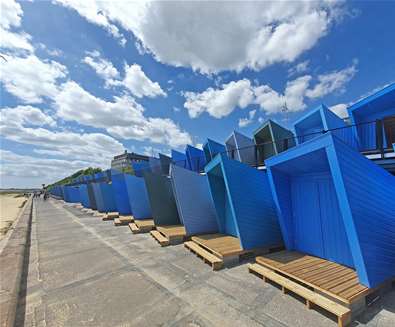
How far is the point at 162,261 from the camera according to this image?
6.94m

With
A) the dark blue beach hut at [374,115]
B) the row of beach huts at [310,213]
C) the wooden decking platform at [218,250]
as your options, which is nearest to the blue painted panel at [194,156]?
the row of beach huts at [310,213]

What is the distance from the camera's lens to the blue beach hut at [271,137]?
1393 centimetres

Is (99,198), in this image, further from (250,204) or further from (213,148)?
(250,204)

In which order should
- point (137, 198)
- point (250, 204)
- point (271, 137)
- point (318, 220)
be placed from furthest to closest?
point (137, 198), point (271, 137), point (250, 204), point (318, 220)

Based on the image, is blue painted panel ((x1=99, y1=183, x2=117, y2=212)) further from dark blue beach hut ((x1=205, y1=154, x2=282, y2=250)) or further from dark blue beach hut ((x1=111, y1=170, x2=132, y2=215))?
dark blue beach hut ((x1=205, y1=154, x2=282, y2=250))

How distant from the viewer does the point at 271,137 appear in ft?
47.0

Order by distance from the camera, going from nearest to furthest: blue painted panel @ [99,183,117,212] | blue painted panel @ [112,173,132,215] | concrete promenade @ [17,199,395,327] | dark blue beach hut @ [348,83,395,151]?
concrete promenade @ [17,199,395,327] < dark blue beach hut @ [348,83,395,151] < blue painted panel @ [112,173,132,215] < blue painted panel @ [99,183,117,212]

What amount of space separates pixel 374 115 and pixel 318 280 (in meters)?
9.75

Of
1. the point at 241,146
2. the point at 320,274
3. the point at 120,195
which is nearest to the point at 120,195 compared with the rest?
the point at 120,195

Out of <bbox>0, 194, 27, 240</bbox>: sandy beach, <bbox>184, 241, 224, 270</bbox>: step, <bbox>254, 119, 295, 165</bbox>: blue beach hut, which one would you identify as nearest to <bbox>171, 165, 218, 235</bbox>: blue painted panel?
<bbox>184, 241, 224, 270</bbox>: step

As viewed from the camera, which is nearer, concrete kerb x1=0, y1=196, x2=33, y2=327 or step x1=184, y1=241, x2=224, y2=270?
concrete kerb x1=0, y1=196, x2=33, y2=327

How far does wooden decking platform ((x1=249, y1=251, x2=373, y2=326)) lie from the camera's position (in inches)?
142

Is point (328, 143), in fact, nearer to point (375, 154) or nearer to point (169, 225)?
point (375, 154)

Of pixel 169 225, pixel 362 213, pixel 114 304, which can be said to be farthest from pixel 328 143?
pixel 169 225
